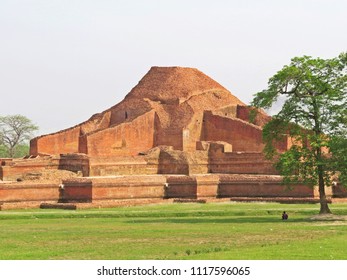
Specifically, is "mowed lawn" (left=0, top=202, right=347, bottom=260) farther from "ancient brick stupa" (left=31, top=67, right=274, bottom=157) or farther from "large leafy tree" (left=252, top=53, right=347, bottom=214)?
"ancient brick stupa" (left=31, top=67, right=274, bottom=157)

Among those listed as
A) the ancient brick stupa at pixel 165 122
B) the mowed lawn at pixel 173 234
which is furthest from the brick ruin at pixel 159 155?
the mowed lawn at pixel 173 234

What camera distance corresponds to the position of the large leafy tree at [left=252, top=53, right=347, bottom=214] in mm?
25406

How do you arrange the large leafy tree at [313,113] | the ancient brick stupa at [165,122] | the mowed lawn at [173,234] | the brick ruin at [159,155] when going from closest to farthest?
the mowed lawn at [173,234] < the large leafy tree at [313,113] < the brick ruin at [159,155] < the ancient brick stupa at [165,122]

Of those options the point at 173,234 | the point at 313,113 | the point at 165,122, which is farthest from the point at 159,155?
the point at 173,234

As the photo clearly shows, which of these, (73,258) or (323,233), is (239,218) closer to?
(323,233)

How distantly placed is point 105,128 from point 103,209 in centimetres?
1903

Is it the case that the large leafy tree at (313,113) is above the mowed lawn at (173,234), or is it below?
above

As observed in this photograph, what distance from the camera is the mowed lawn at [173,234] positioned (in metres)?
15.0

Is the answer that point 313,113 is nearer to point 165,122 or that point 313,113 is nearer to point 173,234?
point 173,234

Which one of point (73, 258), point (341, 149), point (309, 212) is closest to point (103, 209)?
point (309, 212)

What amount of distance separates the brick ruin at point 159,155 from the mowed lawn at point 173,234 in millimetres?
4396

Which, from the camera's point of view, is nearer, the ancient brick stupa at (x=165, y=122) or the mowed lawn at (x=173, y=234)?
the mowed lawn at (x=173, y=234)

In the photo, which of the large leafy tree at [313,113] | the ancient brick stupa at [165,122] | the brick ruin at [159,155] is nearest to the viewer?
the large leafy tree at [313,113]

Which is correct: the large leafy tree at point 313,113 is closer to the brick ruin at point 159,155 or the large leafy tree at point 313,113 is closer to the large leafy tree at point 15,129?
the brick ruin at point 159,155
